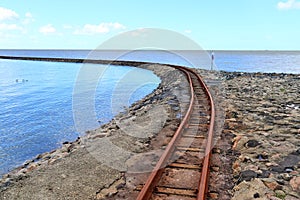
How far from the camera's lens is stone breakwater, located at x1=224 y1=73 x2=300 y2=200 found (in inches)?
193

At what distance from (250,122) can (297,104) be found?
4214 millimetres

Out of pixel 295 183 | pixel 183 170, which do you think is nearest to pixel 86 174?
pixel 183 170

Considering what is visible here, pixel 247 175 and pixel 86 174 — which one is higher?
pixel 247 175

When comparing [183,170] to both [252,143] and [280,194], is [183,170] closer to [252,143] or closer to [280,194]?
[280,194]

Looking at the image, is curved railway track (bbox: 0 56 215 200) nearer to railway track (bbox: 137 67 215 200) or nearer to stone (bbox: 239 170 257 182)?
railway track (bbox: 137 67 215 200)

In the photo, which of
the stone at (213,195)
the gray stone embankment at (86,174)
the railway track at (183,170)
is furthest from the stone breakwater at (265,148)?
the gray stone embankment at (86,174)

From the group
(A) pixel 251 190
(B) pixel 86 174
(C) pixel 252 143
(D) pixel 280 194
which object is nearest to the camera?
(D) pixel 280 194

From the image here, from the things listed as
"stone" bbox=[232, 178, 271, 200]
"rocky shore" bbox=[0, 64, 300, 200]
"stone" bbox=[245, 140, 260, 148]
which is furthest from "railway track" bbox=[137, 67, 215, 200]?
"stone" bbox=[245, 140, 260, 148]

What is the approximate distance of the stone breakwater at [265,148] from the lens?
4906 millimetres

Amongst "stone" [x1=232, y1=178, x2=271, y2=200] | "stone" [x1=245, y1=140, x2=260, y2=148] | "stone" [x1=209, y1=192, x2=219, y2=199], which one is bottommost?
"stone" [x1=209, y1=192, x2=219, y2=199]

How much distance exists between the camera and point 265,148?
265 inches

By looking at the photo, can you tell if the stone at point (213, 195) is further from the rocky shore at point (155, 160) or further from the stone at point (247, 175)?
the stone at point (247, 175)

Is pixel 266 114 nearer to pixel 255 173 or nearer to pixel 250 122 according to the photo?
pixel 250 122

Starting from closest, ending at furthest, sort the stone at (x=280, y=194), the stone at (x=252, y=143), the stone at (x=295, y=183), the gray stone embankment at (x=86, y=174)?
the stone at (x=280, y=194) < the stone at (x=295, y=183) < the gray stone embankment at (x=86, y=174) < the stone at (x=252, y=143)
